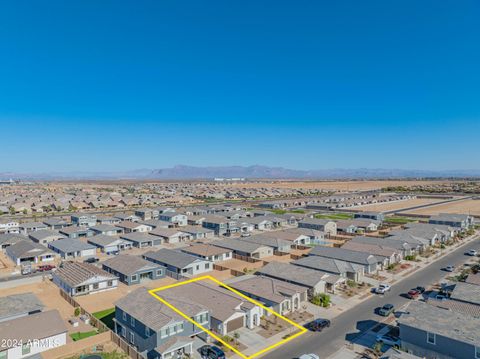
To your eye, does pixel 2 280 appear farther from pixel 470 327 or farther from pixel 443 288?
pixel 443 288

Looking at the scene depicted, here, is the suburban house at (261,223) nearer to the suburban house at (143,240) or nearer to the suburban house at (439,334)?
the suburban house at (143,240)

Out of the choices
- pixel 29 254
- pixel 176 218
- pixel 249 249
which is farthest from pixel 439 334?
pixel 176 218

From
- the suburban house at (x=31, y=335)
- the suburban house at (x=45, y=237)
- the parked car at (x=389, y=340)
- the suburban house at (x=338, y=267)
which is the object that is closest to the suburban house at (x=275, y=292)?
the suburban house at (x=338, y=267)

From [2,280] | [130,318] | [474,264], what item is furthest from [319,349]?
[2,280]

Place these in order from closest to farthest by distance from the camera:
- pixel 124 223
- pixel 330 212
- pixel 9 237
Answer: pixel 9 237 < pixel 124 223 < pixel 330 212

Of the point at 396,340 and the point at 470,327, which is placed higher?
the point at 470,327

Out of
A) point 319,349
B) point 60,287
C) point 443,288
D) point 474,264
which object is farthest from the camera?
point 474,264
